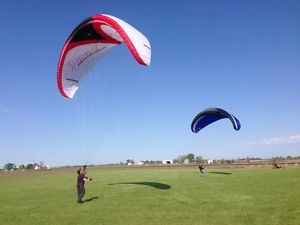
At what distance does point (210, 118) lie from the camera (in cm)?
4369

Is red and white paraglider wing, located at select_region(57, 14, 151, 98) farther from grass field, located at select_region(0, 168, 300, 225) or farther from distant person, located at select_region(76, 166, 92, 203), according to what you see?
grass field, located at select_region(0, 168, 300, 225)

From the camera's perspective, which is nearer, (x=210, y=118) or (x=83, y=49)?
(x=83, y=49)

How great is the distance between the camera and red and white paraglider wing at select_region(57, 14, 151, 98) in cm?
2002

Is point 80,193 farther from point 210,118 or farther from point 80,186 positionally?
point 210,118

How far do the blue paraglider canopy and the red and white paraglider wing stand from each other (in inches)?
802

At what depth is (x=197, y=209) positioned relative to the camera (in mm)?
17969

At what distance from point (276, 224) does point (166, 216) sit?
4.76m

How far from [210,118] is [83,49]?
24.9m

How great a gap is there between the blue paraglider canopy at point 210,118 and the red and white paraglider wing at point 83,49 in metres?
20.4

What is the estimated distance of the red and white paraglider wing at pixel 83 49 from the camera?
20016 mm

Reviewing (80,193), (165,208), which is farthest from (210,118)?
(165,208)

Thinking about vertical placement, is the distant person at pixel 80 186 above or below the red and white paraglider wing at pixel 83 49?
below

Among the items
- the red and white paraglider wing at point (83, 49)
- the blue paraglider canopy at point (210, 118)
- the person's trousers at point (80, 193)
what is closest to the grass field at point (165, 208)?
the person's trousers at point (80, 193)

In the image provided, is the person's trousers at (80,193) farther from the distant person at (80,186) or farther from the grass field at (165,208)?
the grass field at (165,208)
